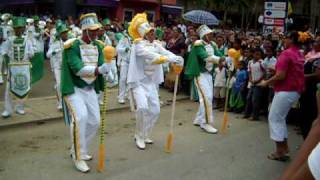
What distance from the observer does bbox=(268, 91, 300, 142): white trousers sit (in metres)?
6.30

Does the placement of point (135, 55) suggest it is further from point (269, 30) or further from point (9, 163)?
point (269, 30)

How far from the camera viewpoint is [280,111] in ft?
20.9

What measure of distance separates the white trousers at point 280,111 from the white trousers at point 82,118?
2.38m

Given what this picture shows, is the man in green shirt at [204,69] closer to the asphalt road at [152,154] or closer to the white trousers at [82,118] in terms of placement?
the asphalt road at [152,154]

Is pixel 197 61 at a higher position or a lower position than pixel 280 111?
higher

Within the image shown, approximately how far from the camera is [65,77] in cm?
573

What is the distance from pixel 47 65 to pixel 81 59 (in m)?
10.9

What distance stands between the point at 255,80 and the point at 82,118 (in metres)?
4.80

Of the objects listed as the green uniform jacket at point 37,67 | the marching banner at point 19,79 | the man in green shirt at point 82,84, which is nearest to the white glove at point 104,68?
the man in green shirt at point 82,84

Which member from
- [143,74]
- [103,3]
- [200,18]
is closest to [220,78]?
[200,18]

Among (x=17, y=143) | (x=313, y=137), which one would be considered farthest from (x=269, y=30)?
(x=313, y=137)

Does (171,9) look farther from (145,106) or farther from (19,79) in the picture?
(145,106)

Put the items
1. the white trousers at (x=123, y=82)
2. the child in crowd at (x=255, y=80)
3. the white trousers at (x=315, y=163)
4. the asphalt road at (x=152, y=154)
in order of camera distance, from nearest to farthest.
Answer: the white trousers at (x=315, y=163) → the asphalt road at (x=152, y=154) → the child in crowd at (x=255, y=80) → the white trousers at (x=123, y=82)

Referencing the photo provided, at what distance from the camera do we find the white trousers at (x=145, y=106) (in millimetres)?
6836
